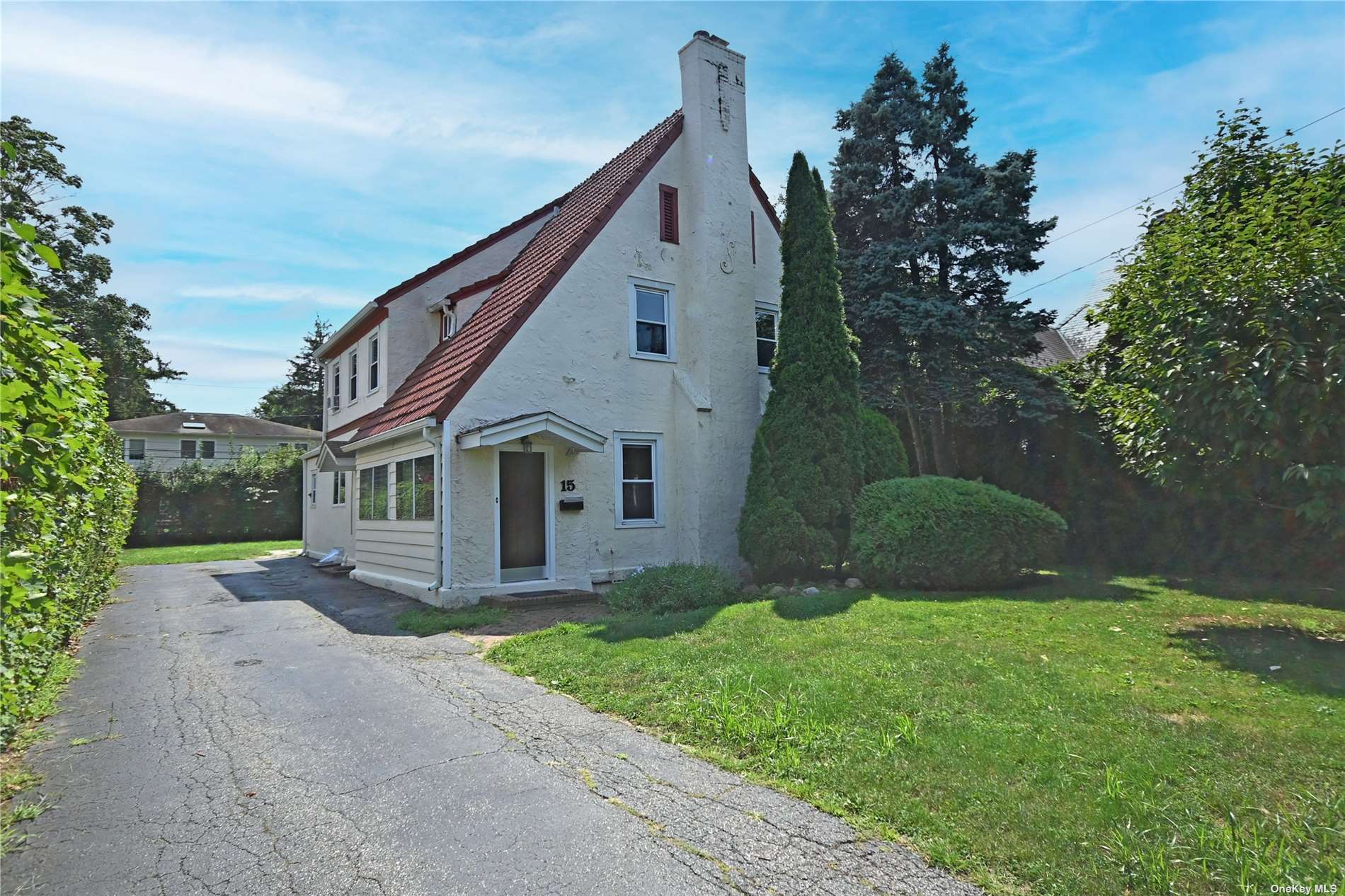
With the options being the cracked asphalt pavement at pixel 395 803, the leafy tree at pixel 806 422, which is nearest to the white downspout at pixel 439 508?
the cracked asphalt pavement at pixel 395 803

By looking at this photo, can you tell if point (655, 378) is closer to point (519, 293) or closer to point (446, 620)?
point (519, 293)

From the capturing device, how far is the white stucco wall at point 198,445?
39.2m

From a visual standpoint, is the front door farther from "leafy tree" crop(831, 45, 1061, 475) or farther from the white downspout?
"leafy tree" crop(831, 45, 1061, 475)

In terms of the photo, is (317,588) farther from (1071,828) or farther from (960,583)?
(1071,828)

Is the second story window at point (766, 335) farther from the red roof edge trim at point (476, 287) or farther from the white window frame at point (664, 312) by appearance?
the red roof edge trim at point (476, 287)

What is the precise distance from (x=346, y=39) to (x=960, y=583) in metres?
10.7

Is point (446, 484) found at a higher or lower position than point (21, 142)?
lower

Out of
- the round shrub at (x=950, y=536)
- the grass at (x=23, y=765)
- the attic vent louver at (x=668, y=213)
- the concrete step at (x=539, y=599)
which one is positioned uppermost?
the attic vent louver at (x=668, y=213)

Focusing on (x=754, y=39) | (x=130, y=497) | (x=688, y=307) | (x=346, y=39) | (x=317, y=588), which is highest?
(x=754, y=39)

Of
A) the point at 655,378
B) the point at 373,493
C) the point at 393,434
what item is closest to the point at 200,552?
the point at 373,493

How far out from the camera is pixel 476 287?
15.8 metres

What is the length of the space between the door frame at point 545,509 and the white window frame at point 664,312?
271 centimetres

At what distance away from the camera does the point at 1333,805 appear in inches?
144

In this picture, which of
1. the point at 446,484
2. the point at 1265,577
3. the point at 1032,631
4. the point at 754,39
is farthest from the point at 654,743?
the point at 754,39
